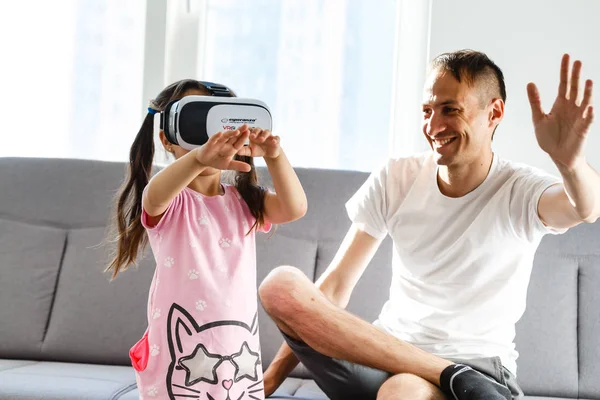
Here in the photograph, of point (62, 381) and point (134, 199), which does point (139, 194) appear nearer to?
point (134, 199)

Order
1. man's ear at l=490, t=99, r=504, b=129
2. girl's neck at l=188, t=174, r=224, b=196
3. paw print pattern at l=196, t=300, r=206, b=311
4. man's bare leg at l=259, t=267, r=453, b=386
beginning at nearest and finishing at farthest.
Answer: paw print pattern at l=196, t=300, r=206, b=311
girl's neck at l=188, t=174, r=224, b=196
man's bare leg at l=259, t=267, r=453, b=386
man's ear at l=490, t=99, r=504, b=129

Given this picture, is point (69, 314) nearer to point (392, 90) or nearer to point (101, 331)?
point (101, 331)

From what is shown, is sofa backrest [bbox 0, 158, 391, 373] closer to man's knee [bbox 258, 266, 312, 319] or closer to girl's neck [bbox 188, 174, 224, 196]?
man's knee [bbox 258, 266, 312, 319]

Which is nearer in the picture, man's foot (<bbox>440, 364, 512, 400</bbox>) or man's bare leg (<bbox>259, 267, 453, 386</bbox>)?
man's foot (<bbox>440, 364, 512, 400</bbox>)

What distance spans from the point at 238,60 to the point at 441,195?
120 centimetres

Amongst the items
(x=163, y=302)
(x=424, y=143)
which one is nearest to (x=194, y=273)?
(x=163, y=302)

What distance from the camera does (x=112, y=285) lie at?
2.17 m

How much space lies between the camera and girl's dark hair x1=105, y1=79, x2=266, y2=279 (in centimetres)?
147

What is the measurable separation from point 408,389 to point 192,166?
62 cm

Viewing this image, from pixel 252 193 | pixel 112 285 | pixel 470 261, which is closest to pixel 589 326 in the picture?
pixel 470 261

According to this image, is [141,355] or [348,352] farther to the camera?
[348,352]

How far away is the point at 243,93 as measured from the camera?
273cm

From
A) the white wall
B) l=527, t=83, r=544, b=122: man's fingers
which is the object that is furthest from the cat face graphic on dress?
the white wall

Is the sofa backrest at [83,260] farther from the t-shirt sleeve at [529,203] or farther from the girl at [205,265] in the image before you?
the girl at [205,265]
